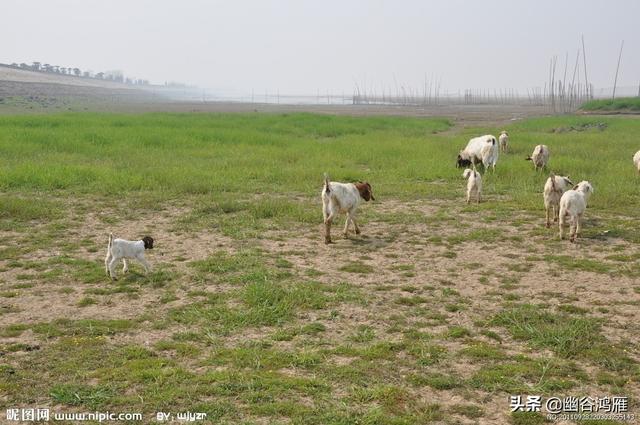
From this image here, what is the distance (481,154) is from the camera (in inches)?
671

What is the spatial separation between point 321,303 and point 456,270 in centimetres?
251

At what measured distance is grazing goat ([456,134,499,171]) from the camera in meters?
16.9

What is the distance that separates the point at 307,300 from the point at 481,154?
11686mm

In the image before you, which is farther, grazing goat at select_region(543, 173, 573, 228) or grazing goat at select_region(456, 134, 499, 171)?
grazing goat at select_region(456, 134, 499, 171)

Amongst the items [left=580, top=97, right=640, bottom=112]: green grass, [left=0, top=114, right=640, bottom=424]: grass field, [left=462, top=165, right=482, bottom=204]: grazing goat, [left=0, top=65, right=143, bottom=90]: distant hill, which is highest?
[left=0, top=65, right=143, bottom=90]: distant hill

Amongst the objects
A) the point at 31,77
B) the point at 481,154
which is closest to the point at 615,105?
the point at 481,154

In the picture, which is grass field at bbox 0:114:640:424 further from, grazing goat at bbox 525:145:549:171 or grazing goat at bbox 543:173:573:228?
grazing goat at bbox 525:145:549:171

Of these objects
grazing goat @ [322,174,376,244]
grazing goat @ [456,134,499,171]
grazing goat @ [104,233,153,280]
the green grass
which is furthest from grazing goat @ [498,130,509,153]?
the green grass

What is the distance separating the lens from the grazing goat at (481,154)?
16.9 metres

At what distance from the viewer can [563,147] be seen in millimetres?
21719

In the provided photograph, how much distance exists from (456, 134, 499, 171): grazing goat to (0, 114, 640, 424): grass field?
4.58 feet

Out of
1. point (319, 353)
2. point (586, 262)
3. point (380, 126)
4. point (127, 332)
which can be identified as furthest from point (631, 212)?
point (380, 126)

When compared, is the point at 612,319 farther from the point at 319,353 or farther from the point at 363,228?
the point at 363,228

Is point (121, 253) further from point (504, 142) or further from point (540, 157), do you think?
point (504, 142)
